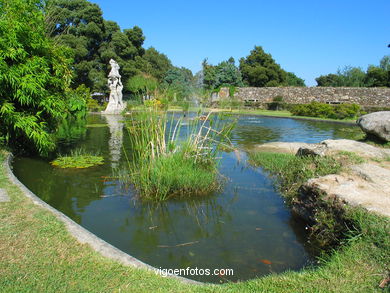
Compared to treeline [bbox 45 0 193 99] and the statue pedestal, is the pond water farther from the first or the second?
treeline [bbox 45 0 193 99]

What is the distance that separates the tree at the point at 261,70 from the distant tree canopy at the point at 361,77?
725 centimetres

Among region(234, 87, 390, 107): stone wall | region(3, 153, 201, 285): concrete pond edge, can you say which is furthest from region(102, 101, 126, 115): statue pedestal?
region(3, 153, 201, 285): concrete pond edge

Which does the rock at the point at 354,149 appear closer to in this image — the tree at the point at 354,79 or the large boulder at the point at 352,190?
the large boulder at the point at 352,190

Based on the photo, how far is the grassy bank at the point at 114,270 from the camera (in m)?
1.95

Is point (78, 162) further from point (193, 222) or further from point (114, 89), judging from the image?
point (114, 89)

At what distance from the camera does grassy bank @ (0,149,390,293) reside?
1.95m

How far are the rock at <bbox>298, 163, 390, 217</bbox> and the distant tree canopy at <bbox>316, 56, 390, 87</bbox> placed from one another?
3537 cm

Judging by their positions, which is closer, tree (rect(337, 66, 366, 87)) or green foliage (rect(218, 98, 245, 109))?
green foliage (rect(218, 98, 245, 109))

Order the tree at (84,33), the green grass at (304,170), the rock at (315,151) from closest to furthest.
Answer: the green grass at (304,170) → the rock at (315,151) → the tree at (84,33)

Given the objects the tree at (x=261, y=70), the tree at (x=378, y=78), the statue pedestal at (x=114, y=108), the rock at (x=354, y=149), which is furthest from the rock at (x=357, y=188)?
the tree at (x=261, y=70)

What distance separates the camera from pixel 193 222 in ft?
12.0

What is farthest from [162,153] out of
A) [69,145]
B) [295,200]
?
[69,145]

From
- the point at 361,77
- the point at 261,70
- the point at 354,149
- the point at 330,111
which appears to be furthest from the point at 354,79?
the point at 354,149

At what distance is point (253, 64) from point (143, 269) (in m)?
42.0
